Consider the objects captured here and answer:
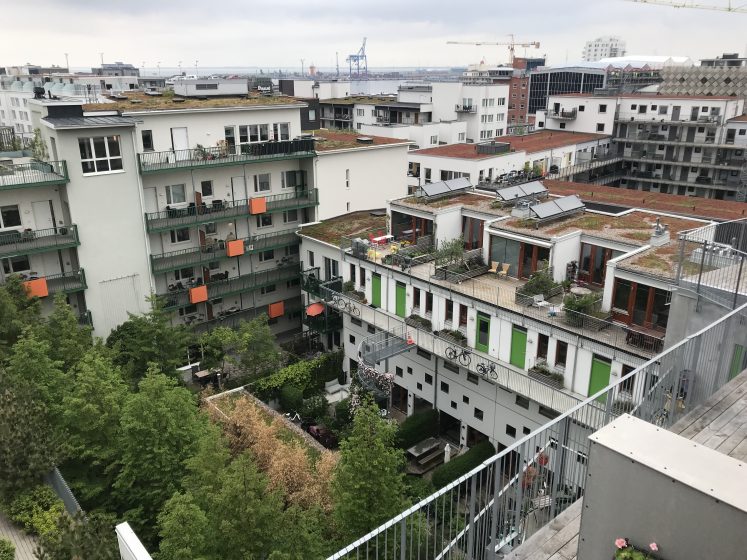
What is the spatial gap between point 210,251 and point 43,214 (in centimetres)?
1069

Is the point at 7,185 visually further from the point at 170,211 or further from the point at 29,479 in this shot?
the point at 29,479

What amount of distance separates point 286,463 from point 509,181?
32.1 meters

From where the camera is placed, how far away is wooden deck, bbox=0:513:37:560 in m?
19.1

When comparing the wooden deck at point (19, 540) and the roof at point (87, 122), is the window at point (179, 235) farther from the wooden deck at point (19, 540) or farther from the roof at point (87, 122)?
the wooden deck at point (19, 540)

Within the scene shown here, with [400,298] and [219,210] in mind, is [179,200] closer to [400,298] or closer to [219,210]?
[219,210]

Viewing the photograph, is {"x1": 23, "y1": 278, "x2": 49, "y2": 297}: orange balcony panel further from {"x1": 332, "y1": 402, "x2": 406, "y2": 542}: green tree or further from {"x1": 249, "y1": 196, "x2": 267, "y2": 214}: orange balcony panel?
{"x1": 332, "y1": 402, "x2": 406, "y2": 542}: green tree

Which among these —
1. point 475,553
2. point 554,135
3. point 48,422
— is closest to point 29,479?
point 48,422

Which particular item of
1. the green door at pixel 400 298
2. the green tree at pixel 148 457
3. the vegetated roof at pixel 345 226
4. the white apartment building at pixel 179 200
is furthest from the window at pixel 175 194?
the green tree at pixel 148 457

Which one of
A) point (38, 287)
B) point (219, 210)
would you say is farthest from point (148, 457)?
point (219, 210)

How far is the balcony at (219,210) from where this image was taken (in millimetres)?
39594

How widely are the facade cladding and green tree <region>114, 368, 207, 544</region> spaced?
118416 mm

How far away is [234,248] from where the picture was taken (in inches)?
1667

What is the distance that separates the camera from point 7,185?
34.0 m

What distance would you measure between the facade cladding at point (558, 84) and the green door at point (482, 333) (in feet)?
341
